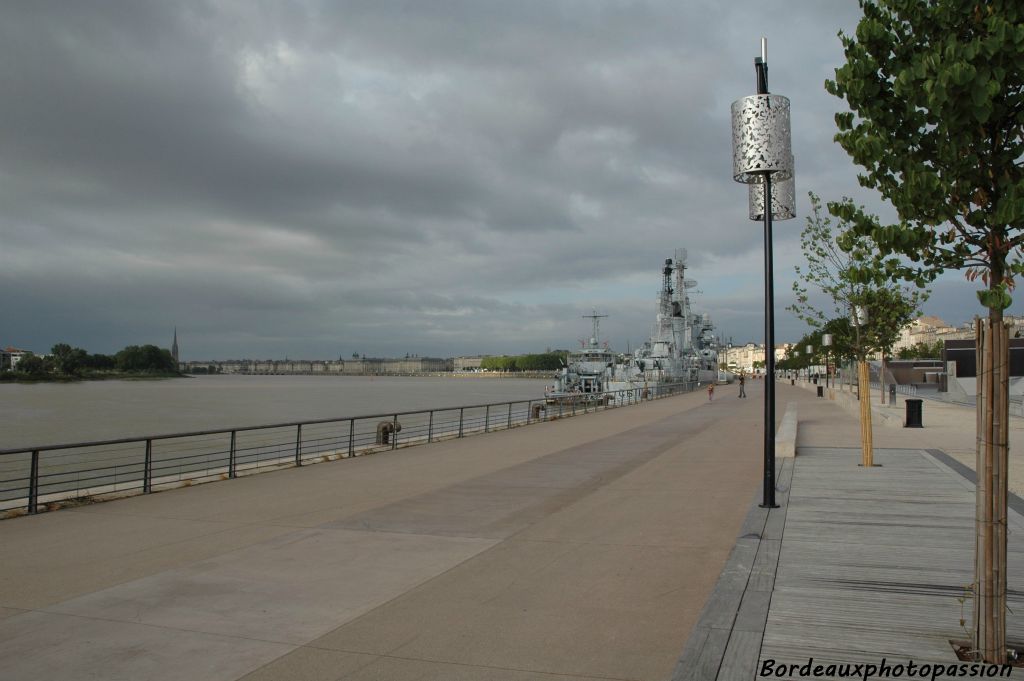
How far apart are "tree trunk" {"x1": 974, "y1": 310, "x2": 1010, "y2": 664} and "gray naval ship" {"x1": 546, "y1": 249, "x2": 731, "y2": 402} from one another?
5665 centimetres

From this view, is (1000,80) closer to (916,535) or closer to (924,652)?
(924,652)

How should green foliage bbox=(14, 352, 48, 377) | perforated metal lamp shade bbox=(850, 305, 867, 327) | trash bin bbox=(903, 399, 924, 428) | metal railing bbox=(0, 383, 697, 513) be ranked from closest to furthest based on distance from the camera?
metal railing bbox=(0, 383, 697, 513) → perforated metal lamp shade bbox=(850, 305, 867, 327) → trash bin bbox=(903, 399, 924, 428) → green foliage bbox=(14, 352, 48, 377)

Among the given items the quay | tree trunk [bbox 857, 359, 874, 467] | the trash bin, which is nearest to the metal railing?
the quay

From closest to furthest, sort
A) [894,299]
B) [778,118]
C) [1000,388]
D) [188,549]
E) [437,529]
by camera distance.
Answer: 1. [1000,388]
2. [188,549]
3. [437,529]
4. [778,118]
5. [894,299]

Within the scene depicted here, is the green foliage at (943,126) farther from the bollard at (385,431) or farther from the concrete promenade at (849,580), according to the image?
the bollard at (385,431)

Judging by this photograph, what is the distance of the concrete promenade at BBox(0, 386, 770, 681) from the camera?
448 cm

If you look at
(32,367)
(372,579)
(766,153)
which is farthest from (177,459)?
(32,367)

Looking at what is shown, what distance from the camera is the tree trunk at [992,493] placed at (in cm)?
414

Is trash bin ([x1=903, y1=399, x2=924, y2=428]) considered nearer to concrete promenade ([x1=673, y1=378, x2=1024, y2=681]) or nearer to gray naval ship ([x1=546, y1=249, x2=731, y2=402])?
concrete promenade ([x1=673, y1=378, x2=1024, y2=681])

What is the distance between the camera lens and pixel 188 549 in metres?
7.30

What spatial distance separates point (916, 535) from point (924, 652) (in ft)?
11.4

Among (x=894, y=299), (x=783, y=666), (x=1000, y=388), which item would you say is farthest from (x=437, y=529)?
(x=894, y=299)

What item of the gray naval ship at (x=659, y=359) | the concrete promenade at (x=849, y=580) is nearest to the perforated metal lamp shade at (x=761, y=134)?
the concrete promenade at (x=849, y=580)

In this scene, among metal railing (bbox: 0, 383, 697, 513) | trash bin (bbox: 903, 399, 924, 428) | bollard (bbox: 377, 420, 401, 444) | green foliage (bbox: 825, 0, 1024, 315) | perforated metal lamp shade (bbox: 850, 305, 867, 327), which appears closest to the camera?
green foliage (bbox: 825, 0, 1024, 315)
